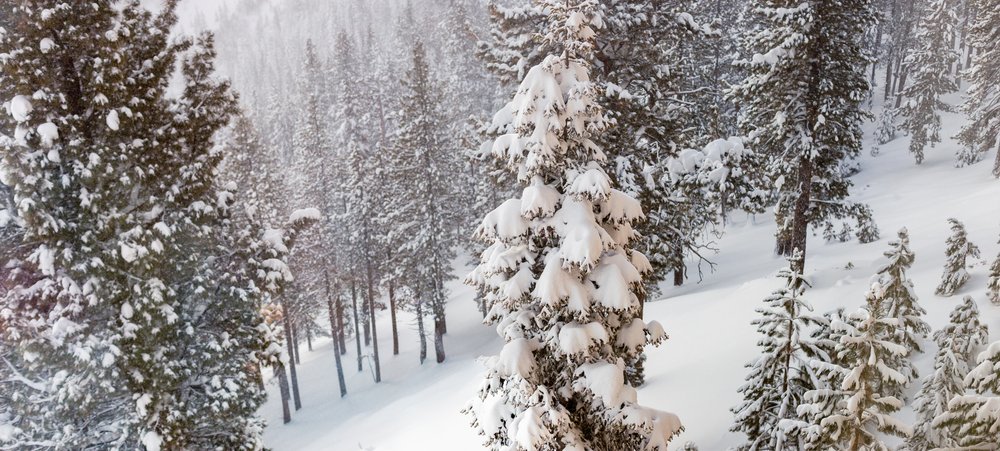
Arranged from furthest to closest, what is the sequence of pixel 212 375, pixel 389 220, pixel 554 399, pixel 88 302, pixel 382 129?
pixel 382 129
pixel 389 220
pixel 212 375
pixel 88 302
pixel 554 399

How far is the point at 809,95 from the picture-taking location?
52.3ft

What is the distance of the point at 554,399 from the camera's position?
791 cm

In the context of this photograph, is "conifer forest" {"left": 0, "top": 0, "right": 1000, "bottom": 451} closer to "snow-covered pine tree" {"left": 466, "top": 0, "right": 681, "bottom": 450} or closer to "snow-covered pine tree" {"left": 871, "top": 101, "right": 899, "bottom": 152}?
"snow-covered pine tree" {"left": 466, "top": 0, "right": 681, "bottom": 450}

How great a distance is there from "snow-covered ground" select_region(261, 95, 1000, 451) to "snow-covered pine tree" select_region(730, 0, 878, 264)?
2749mm

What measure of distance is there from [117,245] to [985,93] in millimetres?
38479

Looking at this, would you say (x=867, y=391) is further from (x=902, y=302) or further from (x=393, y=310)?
(x=393, y=310)

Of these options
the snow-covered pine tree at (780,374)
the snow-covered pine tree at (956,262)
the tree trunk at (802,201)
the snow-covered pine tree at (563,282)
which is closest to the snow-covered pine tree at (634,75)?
the snow-covered pine tree at (780,374)

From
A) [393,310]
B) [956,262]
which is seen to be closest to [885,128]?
[956,262]

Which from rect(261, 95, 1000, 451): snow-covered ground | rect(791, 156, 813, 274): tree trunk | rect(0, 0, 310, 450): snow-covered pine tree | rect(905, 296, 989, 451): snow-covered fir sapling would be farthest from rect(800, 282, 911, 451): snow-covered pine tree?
rect(0, 0, 310, 450): snow-covered pine tree

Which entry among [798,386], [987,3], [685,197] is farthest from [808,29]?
[987,3]

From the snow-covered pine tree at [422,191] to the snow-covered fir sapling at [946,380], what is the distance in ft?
81.9

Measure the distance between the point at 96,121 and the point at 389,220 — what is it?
23.0 metres

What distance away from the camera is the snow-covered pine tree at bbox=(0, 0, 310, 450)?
8977mm

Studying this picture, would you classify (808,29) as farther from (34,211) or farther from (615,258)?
(34,211)
